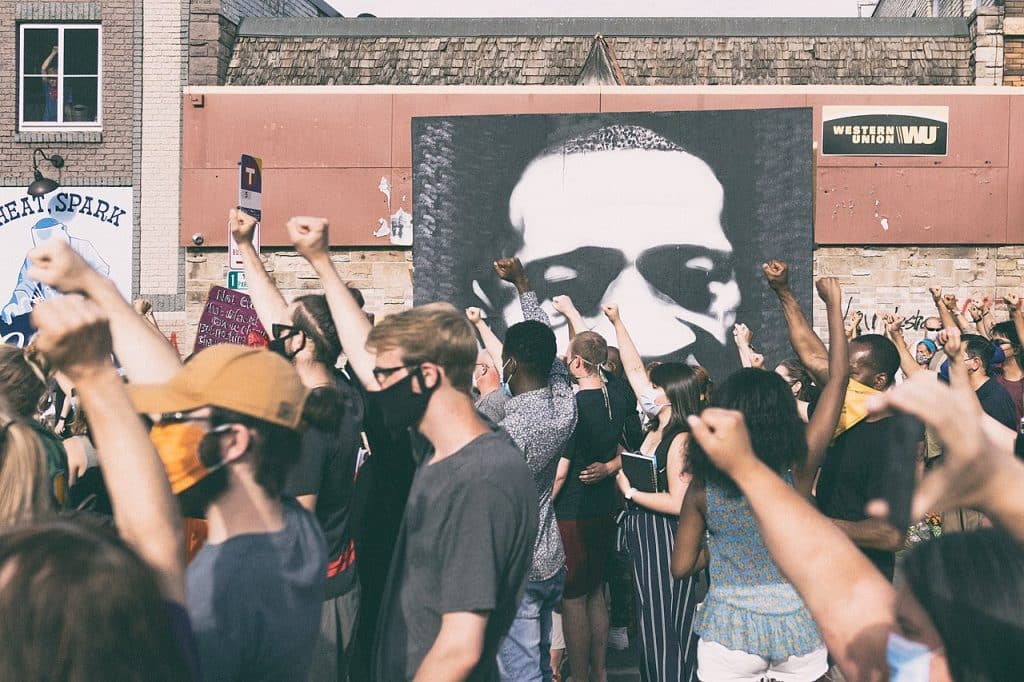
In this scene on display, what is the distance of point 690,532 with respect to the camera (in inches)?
180

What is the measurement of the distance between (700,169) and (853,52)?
14.0ft

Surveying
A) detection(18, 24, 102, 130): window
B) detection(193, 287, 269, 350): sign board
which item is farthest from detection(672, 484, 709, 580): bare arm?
detection(18, 24, 102, 130): window

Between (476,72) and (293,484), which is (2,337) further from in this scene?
(293,484)

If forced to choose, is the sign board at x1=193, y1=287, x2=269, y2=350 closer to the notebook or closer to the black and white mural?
the notebook

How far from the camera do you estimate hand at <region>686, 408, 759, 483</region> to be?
7.09 ft

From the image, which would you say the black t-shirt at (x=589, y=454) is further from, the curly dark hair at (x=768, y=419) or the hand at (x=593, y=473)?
the curly dark hair at (x=768, y=419)

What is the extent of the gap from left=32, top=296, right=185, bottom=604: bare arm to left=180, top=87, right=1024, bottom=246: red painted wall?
16.4 metres

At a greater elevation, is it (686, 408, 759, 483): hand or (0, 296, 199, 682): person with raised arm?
(686, 408, 759, 483): hand

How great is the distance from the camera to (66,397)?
7.69 metres

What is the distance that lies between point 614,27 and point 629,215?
4.27 metres

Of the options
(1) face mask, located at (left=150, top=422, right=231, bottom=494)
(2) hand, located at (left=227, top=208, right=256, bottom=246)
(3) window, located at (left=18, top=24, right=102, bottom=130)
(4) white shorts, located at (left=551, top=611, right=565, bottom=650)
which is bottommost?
(4) white shorts, located at (left=551, top=611, right=565, bottom=650)

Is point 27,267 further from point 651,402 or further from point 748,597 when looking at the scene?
point 748,597

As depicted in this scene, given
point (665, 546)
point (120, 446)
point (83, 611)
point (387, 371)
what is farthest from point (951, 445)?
point (665, 546)

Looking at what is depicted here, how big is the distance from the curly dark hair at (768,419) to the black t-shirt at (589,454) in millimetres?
2446
